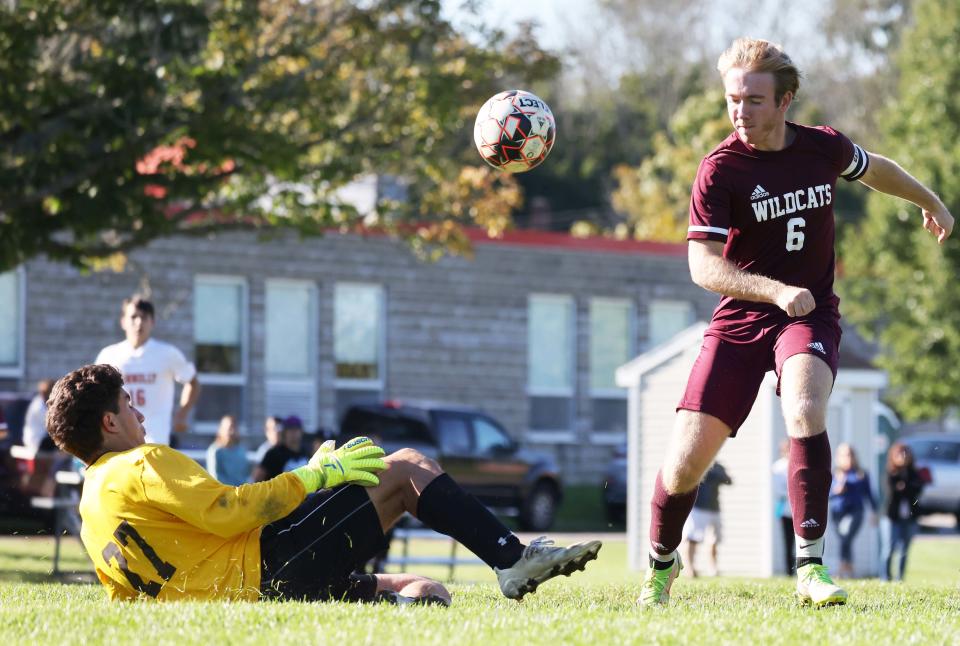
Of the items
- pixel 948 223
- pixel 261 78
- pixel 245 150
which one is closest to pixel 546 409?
pixel 261 78

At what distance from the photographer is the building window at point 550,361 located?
33594mm

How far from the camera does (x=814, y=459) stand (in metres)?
6.64

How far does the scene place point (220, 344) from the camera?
29.9 metres

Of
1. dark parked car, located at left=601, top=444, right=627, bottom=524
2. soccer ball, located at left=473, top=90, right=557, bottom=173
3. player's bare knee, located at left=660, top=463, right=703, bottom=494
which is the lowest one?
dark parked car, located at left=601, top=444, right=627, bottom=524

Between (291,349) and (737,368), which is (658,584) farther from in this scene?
(291,349)


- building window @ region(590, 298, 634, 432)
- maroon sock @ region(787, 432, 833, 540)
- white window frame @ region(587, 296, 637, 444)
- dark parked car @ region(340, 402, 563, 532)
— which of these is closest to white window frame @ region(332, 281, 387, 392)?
white window frame @ region(587, 296, 637, 444)

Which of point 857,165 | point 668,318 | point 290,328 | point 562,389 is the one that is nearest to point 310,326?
point 290,328

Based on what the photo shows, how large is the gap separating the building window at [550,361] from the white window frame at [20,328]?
1079cm

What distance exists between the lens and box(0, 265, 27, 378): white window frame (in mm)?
27291

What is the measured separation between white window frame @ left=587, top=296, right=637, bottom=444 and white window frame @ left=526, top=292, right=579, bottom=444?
1.26ft

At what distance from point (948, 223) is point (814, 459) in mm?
1555

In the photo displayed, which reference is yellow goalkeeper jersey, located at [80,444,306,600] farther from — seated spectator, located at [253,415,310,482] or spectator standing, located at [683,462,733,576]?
spectator standing, located at [683,462,733,576]

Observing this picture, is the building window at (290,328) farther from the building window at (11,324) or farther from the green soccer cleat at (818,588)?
the green soccer cleat at (818,588)

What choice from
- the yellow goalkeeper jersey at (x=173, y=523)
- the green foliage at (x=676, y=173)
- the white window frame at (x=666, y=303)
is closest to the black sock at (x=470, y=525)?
the yellow goalkeeper jersey at (x=173, y=523)
